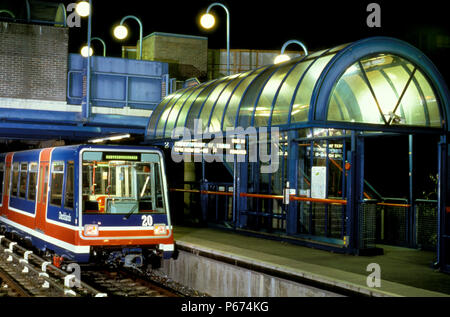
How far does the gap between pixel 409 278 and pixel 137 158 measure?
6.00 metres

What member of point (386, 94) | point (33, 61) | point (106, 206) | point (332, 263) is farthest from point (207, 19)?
point (332, 263)

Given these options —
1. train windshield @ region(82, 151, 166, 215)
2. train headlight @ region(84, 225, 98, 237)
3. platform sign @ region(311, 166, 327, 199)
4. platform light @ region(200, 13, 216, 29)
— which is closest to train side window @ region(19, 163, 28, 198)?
train windshield @ region(82, 151, 166, 215)

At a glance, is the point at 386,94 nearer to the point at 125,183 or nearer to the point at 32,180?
the point at 125,183

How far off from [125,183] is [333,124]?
15.2 ft

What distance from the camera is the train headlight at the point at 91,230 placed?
11.7m

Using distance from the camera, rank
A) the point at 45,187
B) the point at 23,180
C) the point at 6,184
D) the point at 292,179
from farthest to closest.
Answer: the point at 6,184, the point at 23,180, the point at 292,179, the point at 45,187

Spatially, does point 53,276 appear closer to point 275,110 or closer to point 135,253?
point 135,253

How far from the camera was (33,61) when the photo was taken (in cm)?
2005

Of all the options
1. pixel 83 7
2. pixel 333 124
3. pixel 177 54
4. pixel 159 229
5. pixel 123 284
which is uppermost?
pixel 177 54

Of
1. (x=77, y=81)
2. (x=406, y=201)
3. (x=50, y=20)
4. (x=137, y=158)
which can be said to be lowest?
(x=406, y=201)

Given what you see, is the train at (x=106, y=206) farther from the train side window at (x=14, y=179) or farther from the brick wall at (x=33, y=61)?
the brick wall at (x=33, y=61)

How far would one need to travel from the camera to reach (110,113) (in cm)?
2084
